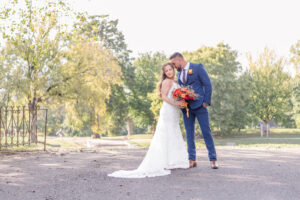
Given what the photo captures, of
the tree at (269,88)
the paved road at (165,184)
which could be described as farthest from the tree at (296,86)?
the paved road at (165,184)

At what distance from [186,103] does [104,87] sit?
14.5m

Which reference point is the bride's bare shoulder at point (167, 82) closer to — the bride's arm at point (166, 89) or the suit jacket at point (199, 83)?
the bride's arm at point (166, 89)

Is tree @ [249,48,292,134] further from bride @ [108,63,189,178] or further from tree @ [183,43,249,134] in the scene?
bride @ [108,63,189,178]

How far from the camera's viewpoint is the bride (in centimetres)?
605

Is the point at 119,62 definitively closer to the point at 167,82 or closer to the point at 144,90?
the point at 144,90

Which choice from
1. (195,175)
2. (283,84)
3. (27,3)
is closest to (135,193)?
(195,175)

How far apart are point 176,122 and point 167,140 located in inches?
17.6

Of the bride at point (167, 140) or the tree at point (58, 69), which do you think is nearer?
the bride at point (167, 140)

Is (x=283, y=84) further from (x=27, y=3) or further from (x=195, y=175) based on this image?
(x=195, y=175)

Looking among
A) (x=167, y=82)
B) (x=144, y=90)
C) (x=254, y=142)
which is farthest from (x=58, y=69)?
(x=144, y=90)

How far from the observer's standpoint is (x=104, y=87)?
20.1 m

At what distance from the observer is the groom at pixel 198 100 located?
6133 millimetres

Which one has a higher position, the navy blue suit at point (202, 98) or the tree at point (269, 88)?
the tree at point (269, 88)

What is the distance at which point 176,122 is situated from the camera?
6473 millimetres
